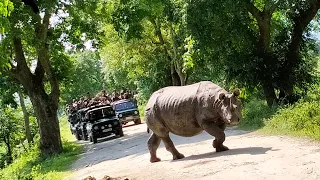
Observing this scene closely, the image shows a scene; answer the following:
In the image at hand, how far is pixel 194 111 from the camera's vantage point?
422 inches

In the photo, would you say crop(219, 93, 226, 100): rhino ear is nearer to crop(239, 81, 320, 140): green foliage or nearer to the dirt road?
the dirt road

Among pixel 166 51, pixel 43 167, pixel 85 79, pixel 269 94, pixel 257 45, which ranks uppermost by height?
pixel 85 79

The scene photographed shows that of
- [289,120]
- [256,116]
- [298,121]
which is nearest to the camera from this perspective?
[298,121]

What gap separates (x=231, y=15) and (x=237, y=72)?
8.50ft

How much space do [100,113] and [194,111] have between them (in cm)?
1649

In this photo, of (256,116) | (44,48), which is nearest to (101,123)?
(44,48)

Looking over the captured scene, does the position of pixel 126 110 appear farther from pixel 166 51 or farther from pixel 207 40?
pixel 207 40

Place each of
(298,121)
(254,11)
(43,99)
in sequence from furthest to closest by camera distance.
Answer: (43,99), (254,11), (298,121)

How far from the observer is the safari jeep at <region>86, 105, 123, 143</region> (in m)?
25.8

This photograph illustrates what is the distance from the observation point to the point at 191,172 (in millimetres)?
9078

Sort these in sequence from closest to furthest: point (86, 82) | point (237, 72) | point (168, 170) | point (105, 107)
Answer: point (168, 170) < point (237, 72) < point (105, 107) < point (86, 82)

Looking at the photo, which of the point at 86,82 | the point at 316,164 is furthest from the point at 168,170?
the point at 86,82

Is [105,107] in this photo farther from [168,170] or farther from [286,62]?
[168,170]

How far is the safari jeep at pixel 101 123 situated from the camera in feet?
84.6
